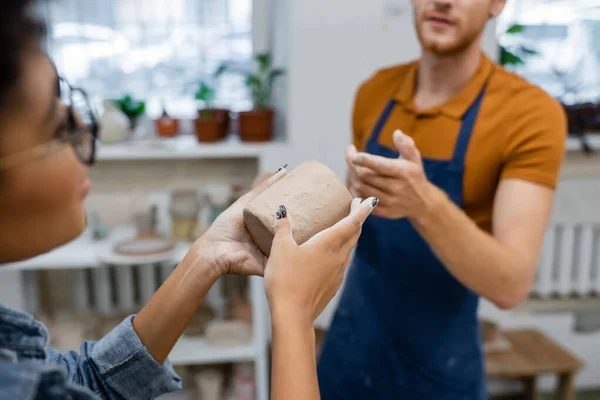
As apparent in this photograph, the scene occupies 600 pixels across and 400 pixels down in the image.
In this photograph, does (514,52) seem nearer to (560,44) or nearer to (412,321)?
(560,44)

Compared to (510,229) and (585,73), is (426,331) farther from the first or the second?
(585,73)

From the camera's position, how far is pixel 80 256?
1955mm

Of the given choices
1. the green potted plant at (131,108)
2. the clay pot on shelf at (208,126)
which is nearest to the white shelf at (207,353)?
the clay pot on shelf at (208,126)

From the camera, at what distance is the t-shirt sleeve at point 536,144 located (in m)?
1.06

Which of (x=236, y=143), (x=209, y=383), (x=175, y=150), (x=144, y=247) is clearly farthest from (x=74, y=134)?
(x=209, y=383)

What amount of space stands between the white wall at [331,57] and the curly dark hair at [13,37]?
5.38ft

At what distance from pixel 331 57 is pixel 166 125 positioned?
32.0 inches

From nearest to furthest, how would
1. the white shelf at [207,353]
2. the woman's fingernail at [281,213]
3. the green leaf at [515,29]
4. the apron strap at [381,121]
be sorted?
the woman's fingernail at [281,213] → the apron strap at [381,121] → the white shelf at [207,353] → the green leaf at [515,29]

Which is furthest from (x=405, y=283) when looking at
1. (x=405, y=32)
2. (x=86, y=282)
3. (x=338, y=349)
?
(x=86, y=282)

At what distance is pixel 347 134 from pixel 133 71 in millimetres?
1042

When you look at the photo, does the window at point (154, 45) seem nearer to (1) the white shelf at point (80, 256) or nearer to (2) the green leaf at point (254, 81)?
(2) the green leaf at point (254, 81)

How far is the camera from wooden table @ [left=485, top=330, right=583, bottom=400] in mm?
2178

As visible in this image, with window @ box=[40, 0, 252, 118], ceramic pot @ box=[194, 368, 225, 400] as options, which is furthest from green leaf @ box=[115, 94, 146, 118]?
ceramic pot @ box=[194, 368, 225, 400]

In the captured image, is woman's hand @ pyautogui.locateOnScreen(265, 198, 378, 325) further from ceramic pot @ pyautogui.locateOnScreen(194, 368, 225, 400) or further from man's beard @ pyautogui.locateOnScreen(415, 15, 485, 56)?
ceramic pot @ pyautogui.locateOnScreen(194, 368, 225, 400)
